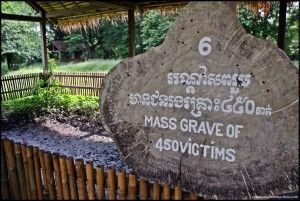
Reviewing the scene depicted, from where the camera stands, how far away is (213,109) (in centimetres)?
321

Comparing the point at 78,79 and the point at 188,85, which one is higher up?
the point at 188,85

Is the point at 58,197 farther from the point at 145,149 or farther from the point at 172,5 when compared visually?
the point at 172,5

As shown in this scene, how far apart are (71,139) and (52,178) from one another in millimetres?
4336

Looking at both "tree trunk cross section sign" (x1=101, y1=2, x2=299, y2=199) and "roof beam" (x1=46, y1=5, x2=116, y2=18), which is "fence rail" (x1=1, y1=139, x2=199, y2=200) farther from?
"roof beam" (x1=46, y1=5, x2=116, y2=18)

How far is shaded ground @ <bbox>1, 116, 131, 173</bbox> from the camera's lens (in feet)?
21.2

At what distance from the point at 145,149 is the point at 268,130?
1.35m

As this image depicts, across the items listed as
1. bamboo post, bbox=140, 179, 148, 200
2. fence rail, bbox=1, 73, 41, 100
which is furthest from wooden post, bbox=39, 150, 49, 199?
fence rail, bbox=1, 73, 41, 100

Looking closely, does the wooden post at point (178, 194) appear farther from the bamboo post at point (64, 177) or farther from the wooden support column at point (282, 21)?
the wooden support column at point (282, 21)

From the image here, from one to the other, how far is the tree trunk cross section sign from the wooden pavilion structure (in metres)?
3.72

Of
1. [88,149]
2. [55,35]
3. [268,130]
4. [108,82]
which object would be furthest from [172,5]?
[55,35]

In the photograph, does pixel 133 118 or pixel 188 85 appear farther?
pixel 133 118

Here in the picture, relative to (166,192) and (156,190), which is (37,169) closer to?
(156,190)

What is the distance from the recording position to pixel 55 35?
41.1 meters

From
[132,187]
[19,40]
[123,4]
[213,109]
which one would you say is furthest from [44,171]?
[19,40]
